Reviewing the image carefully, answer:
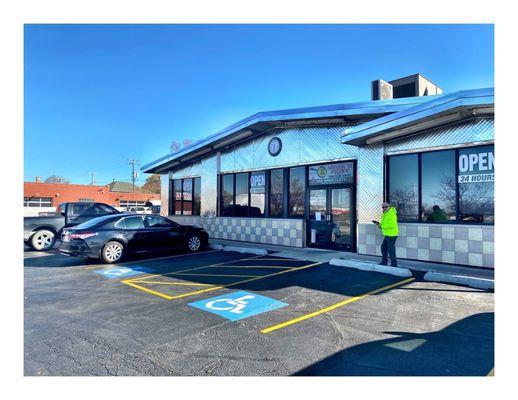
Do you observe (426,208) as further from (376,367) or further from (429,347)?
(376,367)

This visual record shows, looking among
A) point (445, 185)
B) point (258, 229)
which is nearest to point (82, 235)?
point (258, 229)

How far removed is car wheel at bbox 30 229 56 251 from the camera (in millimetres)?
13234

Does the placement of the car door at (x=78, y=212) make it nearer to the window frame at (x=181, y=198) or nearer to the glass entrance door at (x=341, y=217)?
the window frame at (x=181, y=198)

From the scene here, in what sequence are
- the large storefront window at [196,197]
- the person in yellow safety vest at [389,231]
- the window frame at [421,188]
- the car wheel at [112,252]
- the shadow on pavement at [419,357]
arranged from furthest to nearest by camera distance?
the large storefront window at [196,197]
the car wheel at [112,252]
the person in yellow safety vest at [389,231]
the window frame at [421,188]
the shadow on pavement at [419,357]

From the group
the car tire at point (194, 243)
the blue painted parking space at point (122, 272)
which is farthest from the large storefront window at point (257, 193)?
the blue painted parking space at point (122, 272)

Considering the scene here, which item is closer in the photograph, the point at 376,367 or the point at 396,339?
the point at 376,367

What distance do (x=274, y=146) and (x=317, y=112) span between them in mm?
3018

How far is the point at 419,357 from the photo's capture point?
12.6 ft

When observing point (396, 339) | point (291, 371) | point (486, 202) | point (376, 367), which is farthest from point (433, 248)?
point (291, 371)

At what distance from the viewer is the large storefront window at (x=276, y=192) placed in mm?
13670

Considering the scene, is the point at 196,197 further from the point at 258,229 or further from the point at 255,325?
the point at 255,325

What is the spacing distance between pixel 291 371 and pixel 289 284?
373 centimetres

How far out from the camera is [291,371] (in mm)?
3541

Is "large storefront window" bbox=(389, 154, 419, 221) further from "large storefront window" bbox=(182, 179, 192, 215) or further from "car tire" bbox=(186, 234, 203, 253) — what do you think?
"large storefront window" bbox=(182, 179, 192, 215)
